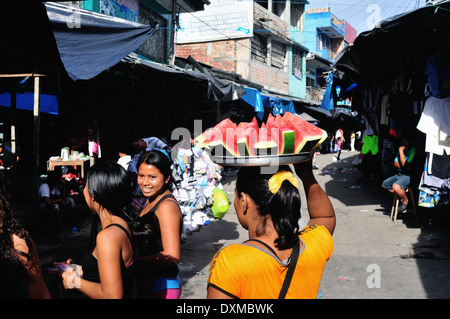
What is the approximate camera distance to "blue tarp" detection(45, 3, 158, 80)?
16.3 ft

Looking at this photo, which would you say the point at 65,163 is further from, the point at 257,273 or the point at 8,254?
the point at 257,273

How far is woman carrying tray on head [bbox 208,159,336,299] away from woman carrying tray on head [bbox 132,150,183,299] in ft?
3.29

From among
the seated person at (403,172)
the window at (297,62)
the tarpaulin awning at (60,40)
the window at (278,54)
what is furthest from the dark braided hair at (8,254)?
the window at (297,62)

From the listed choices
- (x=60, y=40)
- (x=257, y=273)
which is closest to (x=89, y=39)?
(x=60, y=40)

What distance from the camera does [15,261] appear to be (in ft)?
6.51

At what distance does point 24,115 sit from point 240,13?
14364 mm

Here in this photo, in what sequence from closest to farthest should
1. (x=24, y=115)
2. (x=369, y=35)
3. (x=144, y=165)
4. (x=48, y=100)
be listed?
1. (x=144, y=165)
2. (x=369, y=35)
3. (x=48, y=100)
4. (x=24, y=115)

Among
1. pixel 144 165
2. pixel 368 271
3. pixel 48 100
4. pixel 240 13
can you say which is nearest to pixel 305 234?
pixel 144 165

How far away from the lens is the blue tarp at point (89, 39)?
498 cm

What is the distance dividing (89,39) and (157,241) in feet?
12.3

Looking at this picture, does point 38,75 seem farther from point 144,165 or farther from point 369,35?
point 369,35

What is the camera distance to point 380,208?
9594 mm

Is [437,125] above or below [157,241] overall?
above

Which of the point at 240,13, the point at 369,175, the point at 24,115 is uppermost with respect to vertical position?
the point at 240,13
